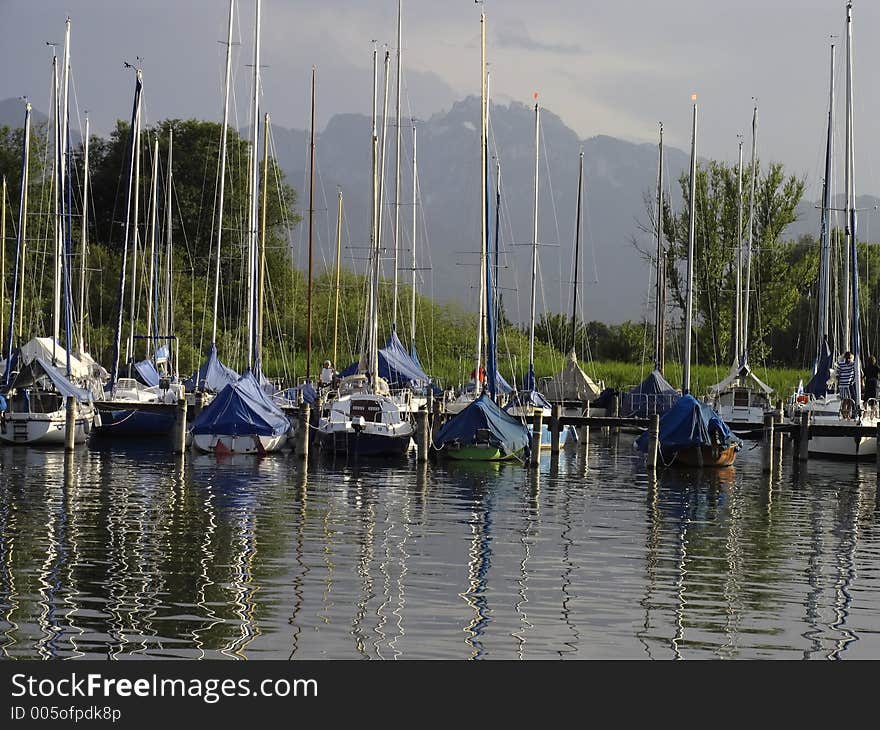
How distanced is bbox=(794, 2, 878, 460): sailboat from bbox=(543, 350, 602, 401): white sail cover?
12520 millimetres

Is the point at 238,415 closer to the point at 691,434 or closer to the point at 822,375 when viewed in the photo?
the point at 691,434

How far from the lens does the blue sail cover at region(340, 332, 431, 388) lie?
48.9 meters

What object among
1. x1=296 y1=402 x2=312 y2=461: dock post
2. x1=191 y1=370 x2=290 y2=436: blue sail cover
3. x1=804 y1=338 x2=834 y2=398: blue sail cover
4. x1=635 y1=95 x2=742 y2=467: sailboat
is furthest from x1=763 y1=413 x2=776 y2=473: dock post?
x1=191 y1=370 x2=290 y2=436: blue sail cover

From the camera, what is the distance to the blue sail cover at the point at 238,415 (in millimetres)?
41500

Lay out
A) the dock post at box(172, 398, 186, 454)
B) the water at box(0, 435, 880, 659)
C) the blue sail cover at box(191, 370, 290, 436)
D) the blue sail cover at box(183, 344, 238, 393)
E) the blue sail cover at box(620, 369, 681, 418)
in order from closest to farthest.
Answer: the water at box(0, 435, 880, 659)
the dock post at box(172, 398, 186, 454)
the blue sail cover at box(191, 370, 290, 436)
the blue sail cover at box(183, 344, 238, 393)
the blue sail cover at box(620, 369, 681, 418)

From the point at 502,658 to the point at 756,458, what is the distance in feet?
108

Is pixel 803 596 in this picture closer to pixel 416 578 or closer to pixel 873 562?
pixel 873 562

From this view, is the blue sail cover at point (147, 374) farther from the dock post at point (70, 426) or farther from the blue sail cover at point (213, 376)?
the dock post at point (70, 426)

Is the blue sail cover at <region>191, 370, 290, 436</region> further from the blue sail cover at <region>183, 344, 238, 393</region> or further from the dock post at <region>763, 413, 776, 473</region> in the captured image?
the dock post at <region>763, 413, 776, 473</region>

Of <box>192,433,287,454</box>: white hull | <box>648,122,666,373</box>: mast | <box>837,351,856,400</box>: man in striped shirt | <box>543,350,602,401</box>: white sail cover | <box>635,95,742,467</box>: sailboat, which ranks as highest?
<box>648,122,666,373</box>: mast

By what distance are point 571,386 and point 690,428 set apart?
22.2 m

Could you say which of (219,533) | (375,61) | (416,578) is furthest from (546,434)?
(416,578)

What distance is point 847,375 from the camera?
44219 mm
